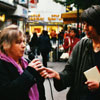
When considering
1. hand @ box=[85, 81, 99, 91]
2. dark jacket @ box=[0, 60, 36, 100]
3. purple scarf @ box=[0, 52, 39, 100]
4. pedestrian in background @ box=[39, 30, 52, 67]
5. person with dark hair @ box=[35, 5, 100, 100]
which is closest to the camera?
dark jacket @ box=[0, 60, 36, 100]

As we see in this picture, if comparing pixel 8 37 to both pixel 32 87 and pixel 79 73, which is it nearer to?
pixel 32 87

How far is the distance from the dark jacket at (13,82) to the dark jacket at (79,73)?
1.62 ft

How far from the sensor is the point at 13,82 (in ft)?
6.03

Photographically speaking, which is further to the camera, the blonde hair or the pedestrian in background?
the pedestrian in background

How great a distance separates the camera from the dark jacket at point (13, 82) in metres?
1.83

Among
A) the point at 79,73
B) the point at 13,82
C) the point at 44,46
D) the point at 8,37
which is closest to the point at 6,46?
the point at 8,37

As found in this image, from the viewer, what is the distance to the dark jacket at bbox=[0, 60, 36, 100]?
1.83 m

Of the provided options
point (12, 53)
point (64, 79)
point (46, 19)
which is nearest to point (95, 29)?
point (64, 79)

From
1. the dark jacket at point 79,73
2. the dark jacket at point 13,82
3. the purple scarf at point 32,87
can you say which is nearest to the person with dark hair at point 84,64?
the dark jacket at point 79,73

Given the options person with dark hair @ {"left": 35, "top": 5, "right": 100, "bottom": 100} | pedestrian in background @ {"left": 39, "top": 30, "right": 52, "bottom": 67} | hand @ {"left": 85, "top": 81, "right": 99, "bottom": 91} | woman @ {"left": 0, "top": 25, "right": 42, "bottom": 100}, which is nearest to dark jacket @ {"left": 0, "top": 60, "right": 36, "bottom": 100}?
woman @ {"left": 0, "top": 25, "right": 42, "bottom": 100}

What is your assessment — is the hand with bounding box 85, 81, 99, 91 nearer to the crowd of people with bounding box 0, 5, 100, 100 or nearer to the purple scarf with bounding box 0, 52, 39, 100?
the crowd of people with bounding box 0, 5, 100, 100

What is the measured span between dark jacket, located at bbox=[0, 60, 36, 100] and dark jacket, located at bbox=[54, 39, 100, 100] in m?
0.49

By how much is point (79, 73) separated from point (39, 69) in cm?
45

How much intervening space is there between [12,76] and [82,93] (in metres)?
0.68
